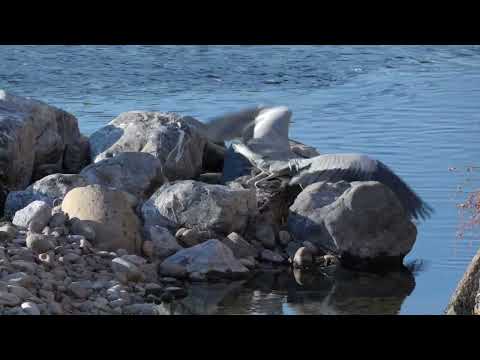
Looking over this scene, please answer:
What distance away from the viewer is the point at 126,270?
7.38 m

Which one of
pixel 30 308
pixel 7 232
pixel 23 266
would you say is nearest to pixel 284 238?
pixel 7 232

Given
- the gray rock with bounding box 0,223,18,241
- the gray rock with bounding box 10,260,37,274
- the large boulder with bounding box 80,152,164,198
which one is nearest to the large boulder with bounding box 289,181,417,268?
the large boulder with bounding box 80,152,164,198

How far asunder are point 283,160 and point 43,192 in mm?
2178

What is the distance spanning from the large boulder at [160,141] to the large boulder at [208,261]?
169 cm

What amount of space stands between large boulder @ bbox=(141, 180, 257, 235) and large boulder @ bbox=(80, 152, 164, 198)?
475 mm

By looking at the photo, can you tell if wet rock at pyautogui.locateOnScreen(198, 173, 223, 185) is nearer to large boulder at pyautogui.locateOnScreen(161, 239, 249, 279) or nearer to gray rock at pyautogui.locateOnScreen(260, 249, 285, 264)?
gray rock at pyautogui.locateOnScreen(260, 249, 285, 264)

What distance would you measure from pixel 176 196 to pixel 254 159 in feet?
4.37

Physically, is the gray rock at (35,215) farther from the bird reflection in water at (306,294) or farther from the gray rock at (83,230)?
the bird reflection in water at (306,294)

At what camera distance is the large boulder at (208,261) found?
769 centimetres

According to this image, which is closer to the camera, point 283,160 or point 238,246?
point 238,246

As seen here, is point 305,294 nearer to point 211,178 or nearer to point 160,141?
point 160,141

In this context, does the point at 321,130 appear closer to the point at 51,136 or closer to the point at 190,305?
the point at 51,136

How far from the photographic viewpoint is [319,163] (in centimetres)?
905

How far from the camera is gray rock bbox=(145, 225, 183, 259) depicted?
7934 mm
